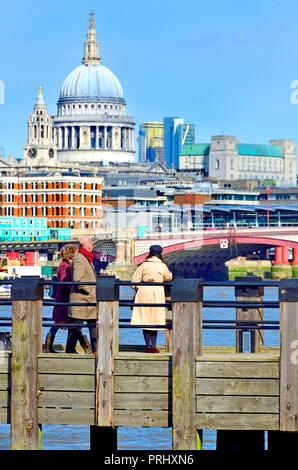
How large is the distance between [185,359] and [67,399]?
47.2 inches

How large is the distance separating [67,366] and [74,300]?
145 centimetres

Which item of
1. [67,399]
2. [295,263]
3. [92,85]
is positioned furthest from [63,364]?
[92,85]

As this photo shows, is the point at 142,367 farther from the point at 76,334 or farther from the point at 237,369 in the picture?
the point at 76,334

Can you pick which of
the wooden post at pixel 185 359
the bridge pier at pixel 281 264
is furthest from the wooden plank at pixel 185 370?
the bridge pier at pixel 281 264

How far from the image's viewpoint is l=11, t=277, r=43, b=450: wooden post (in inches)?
495

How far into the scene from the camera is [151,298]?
14.1 m

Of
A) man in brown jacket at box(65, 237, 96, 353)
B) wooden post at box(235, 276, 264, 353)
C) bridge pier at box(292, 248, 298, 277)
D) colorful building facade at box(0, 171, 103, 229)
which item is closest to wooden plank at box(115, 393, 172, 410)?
man in brown jacket at box(65, 237, 96, 353)

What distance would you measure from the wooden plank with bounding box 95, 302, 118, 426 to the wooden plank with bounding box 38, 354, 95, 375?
16 centimetres

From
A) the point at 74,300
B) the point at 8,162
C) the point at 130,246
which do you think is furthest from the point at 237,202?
the point at 74,300

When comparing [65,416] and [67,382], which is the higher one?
[67,382]

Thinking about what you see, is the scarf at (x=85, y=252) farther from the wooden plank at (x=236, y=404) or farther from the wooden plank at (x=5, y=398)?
the wooden plank at (x=236, y=404)

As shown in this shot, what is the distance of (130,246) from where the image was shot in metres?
111

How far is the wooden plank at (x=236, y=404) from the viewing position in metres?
12.3
